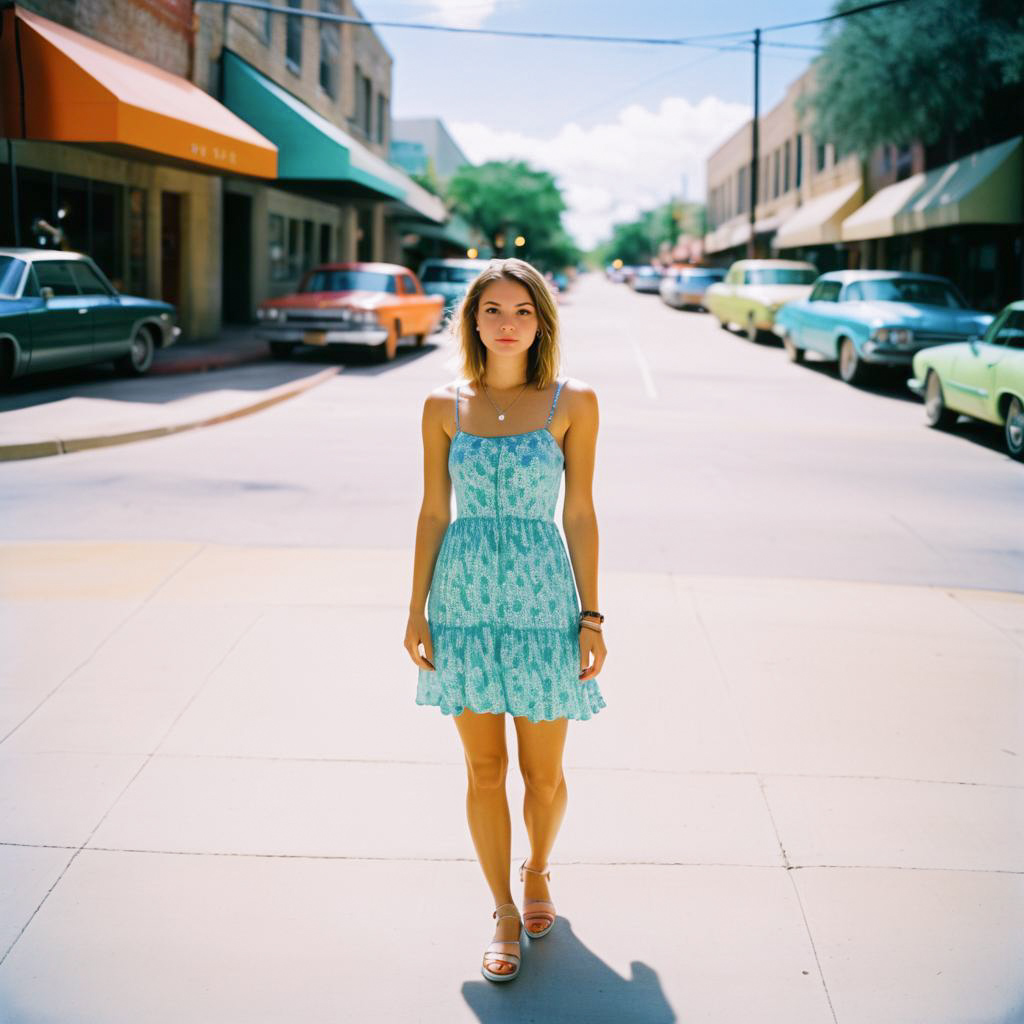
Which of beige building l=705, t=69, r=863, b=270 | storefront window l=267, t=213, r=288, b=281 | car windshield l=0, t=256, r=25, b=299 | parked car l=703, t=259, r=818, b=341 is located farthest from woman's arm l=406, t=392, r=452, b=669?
storefront window l=267, t=213, r=288, b=281

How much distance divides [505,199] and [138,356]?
5917 centimetres

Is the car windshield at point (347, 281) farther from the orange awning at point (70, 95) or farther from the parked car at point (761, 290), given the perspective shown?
the parked car at point (761, 290)

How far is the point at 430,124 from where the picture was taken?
8506 cm

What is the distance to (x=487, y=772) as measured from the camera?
10.5 feet

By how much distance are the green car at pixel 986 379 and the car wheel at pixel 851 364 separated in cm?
414

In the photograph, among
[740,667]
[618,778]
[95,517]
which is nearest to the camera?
[618,778]

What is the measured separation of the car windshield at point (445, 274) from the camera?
29219 mm

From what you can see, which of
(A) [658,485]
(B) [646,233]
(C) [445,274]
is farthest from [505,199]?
(B) [646,233]

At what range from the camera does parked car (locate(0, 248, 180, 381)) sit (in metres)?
12.8

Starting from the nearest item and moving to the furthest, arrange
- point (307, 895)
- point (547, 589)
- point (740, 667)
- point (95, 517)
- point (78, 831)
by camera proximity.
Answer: point (547, 589) < point (307, 895) < point (78, 831) < point (740, 667) < point (95, 517)

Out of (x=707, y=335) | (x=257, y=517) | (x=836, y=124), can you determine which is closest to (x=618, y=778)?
(x=257, y=517)

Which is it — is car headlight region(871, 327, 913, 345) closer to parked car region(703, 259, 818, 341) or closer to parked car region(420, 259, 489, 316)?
parked car region(703, 259, 818, 341)

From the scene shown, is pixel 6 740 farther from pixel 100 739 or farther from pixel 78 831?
pixel 78 831

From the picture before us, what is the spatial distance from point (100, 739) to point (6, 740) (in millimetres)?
331
